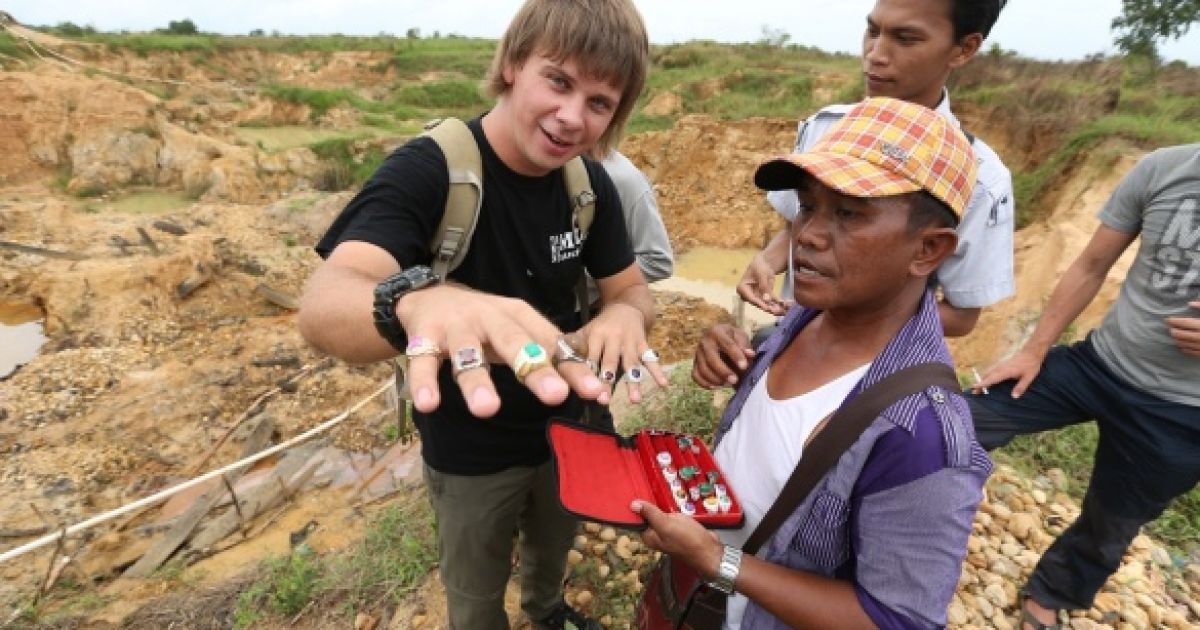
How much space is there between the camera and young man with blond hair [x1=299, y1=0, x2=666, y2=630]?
1.08 m

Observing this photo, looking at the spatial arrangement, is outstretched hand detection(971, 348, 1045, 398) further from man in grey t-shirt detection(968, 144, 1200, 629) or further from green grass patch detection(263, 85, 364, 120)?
green grass patch detection(263, 85, 364, 120)

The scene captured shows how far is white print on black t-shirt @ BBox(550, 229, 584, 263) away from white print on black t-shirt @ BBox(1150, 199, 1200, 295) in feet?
7.40

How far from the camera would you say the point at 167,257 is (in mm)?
9461

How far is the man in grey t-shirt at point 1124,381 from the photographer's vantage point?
2.29 m

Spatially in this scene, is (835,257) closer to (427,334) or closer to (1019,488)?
(427,334)

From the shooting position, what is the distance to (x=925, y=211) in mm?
1312

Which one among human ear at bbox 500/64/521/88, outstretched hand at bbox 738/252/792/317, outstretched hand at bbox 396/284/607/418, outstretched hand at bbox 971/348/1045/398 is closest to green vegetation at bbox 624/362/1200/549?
outstretched hand at bbox 971/348/1045/398

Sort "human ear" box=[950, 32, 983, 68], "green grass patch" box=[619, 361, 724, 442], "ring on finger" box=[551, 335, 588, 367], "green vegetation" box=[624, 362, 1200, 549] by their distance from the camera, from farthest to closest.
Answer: "green grass patch" box=[619, 361, 724, 442] < "green vegetation" box=[624, 362, 1200, 549] < "human ear" box=[950, 32, 983, 68] < "ring on finger" box=[551, 335, 588, 367]

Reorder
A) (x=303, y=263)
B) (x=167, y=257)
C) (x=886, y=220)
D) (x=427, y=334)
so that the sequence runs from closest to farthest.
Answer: (x=427, y=334) → (x=886, y=220) → (x=167, y=257) → (x=303, y=263)

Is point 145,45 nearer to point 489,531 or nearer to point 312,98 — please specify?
point 312,98

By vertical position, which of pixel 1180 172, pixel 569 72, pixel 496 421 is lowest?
pixel 496 421

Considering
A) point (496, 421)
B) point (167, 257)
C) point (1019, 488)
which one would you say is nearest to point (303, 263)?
point (167, 257)

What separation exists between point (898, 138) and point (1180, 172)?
5.93 ft

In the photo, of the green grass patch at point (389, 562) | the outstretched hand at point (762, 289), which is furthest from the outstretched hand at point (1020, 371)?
the green grass patch at point (389, 562)
